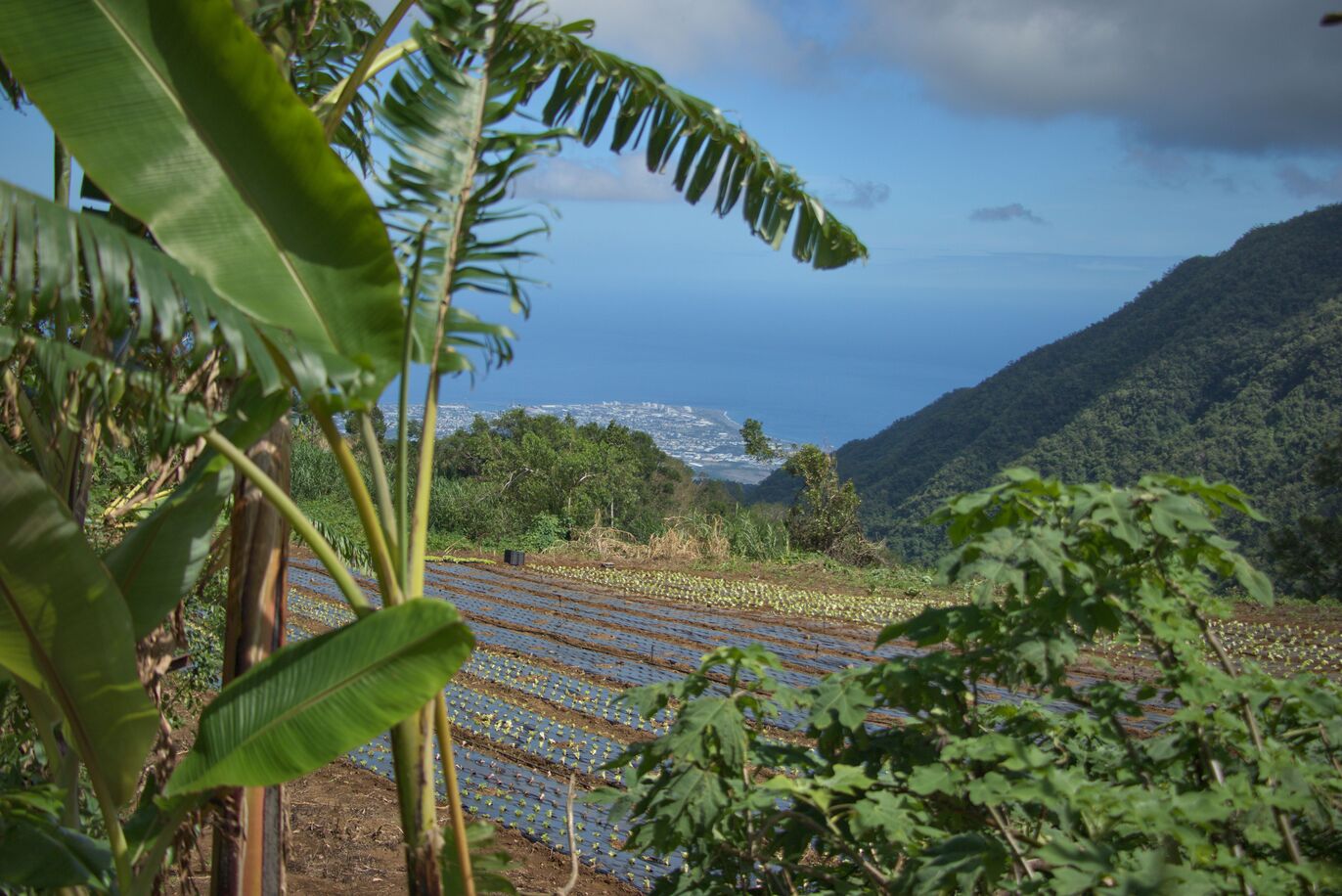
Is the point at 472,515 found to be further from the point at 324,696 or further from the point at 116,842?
the point at 324,696

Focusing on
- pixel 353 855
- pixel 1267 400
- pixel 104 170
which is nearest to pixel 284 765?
pixel 104 170

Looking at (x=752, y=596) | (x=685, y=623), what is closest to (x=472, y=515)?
(x=752, y=596)

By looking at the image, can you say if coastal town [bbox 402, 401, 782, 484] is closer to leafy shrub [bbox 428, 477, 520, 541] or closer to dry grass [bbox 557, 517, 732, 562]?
leafy shrub [bbox 428, 477, 520, 541]

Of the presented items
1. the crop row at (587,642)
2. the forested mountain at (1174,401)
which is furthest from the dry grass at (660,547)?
the forested mountain at (1174,401)

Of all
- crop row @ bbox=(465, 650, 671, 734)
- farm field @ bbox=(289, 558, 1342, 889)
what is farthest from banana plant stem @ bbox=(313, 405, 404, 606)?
crop row @ bbox=(465, 650, 671, 734)

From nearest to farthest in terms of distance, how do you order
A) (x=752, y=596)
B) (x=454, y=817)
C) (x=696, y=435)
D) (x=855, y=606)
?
(x=454, y=817) → (x=855, y=606) → (x=752, y=596) → (x=696, y=435)
